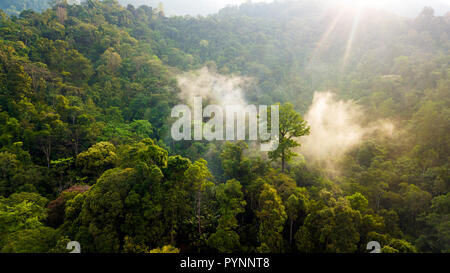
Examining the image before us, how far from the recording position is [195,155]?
25.9 meters

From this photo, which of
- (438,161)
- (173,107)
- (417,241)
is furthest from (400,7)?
(417,241)

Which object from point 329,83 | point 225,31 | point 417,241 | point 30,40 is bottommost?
point 417,241

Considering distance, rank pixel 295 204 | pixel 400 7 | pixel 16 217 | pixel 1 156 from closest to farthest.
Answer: pixel 16 217, pixel 295 204, pixel 1 156, pixel 400 7

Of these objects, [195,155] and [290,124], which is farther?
[195,155]

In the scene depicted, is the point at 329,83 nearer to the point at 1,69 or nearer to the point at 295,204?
the point at 295,204

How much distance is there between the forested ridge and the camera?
11.6 meters

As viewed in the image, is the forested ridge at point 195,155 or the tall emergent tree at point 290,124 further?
the tall emergent tree at point 290,124

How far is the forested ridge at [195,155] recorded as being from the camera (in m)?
11.6

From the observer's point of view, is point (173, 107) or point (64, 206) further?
point (173, 107)

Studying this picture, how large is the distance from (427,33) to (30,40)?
76.2 meters

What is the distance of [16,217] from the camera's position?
11.7 m

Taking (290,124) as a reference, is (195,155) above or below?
below

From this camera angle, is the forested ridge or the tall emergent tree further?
the tall emergent tree

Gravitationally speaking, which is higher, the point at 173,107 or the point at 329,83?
the point at 329,83
